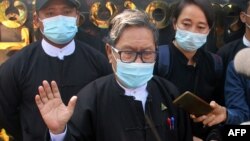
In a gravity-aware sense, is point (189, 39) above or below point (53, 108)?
above

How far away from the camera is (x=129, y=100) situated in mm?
2004

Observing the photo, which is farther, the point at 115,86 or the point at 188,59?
the point at 188,59

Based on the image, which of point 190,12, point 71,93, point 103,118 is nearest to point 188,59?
point 190,12

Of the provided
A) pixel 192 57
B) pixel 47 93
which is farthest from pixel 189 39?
pixel 47 93

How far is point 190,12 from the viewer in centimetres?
267

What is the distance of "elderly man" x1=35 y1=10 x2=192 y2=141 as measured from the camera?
1.95 metres

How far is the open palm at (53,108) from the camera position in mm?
1793

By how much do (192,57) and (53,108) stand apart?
1.23 meters

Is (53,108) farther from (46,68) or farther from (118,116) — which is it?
(46,68)

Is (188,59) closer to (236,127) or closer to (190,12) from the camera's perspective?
(190,12)

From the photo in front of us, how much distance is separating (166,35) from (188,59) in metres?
0.49

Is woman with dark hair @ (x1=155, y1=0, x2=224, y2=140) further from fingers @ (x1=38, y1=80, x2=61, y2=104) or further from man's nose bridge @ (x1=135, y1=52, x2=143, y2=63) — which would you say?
fingers @ (x1=38, y1=80, x2=61, y2=104)

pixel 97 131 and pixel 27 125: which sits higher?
pixel 97 131

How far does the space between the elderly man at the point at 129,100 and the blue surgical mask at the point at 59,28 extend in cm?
49
